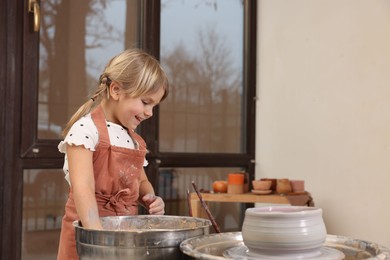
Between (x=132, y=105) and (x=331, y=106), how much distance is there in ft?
4.40

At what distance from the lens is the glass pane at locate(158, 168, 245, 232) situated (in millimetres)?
2633

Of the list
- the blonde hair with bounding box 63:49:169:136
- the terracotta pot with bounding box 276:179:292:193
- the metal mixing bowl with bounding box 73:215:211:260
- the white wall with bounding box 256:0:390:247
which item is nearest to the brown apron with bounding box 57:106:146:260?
the blonde hair with bounding box 63:49:169:136

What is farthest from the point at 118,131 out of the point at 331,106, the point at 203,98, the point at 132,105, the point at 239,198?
the point at 203,98

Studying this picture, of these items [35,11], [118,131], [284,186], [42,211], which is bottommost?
[42,211]

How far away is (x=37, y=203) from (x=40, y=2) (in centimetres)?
90

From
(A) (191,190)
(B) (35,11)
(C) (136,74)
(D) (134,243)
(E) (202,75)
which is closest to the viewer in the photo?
(D) (134,243)

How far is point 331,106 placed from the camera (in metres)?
2.36

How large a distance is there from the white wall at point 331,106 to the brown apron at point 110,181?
1.20 meters

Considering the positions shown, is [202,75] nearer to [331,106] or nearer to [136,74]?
[331,106]

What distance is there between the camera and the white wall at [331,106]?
6.98 ft

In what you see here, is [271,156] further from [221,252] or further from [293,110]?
[221,252]

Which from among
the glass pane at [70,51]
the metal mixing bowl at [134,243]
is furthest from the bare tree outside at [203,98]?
the metal mixing bowl at [134,243]

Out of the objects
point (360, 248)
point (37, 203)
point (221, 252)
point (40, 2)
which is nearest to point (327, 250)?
point (360, 248)

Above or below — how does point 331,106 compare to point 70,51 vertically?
below
